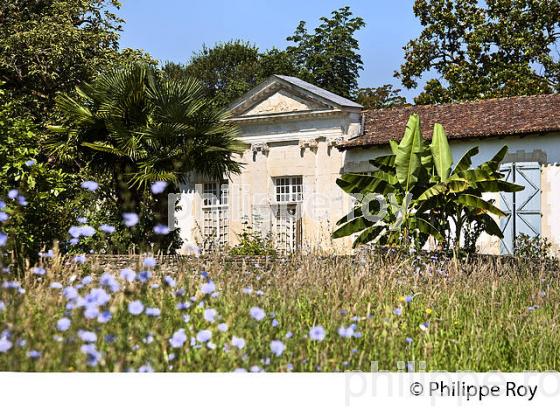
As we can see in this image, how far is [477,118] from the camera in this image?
23312 mm

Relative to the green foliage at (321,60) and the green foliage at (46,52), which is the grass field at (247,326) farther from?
the green foliage at (321,60)

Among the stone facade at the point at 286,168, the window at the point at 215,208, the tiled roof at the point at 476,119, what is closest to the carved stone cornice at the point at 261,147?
the stone facade at the point at 286,168

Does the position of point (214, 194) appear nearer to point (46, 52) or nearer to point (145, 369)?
point (46, 52)

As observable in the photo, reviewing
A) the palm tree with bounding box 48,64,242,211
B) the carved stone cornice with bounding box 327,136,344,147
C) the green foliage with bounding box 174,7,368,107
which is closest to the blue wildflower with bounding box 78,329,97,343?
the palm tree with bounding box 48,64,242,211

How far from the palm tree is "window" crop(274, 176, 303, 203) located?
352 inches

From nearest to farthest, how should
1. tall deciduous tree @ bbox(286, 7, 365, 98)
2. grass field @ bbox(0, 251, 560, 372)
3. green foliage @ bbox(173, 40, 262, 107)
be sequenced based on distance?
grass field @ bbox(0, 251, 560, 372) → tall deciduous tree @ bbox(286, 7, 365, 98) → green foliage @ bbox(173, 40, 262, 107)

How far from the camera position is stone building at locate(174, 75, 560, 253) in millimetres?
21500

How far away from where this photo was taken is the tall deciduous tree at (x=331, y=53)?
38219 millimetres

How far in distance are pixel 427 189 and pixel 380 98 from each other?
85.9ft

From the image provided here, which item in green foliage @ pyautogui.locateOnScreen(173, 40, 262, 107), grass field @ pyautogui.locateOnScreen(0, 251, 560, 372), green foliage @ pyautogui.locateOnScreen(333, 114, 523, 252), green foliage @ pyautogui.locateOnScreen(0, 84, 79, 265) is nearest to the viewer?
grass field @ pyautogui.locateOnScreen(0, 251, 560, 372)

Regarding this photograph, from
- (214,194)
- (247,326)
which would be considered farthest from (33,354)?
(214,194)

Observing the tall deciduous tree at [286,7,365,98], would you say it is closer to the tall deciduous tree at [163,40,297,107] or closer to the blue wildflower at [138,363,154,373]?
the tall deciduous tree at [163,40,297,107]

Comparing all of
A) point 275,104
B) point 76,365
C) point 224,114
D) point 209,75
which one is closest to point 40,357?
point 76,365

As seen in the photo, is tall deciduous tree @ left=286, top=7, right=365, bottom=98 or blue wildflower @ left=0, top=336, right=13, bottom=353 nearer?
blue wildflower @ left=0, top=336, right=13, bottom=353
